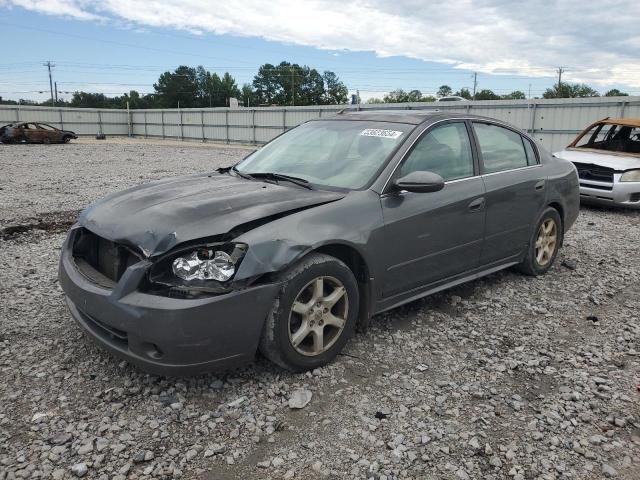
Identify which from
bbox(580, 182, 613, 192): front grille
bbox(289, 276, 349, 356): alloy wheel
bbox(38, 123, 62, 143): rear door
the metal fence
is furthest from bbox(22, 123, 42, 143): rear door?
bbox(289, 276, 349, 356): alloy wheel

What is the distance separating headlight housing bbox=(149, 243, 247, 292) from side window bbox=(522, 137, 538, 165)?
3.45 m

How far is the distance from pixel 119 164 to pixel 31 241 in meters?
11.7

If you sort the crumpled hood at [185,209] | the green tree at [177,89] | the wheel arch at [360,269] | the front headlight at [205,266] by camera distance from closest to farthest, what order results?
the front headlight at [205,266], the crumpled hood at [185,209], the wheel arch at [360,269], the green tree at [177,89]

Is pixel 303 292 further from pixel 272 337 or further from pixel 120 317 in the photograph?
pixel 120 317

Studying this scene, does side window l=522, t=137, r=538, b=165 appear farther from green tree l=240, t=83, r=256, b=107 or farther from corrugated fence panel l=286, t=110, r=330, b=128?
green tree l=240, t=83, r=256, b=107

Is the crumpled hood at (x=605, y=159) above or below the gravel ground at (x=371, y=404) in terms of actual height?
above

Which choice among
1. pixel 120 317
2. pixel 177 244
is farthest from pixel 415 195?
pixel 120 317

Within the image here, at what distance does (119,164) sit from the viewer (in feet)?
57.6

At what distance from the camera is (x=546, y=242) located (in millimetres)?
5453

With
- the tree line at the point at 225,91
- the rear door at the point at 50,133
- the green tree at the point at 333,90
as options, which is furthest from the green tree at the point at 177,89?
the rear door at the point at 50,133

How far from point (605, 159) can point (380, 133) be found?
716 cm

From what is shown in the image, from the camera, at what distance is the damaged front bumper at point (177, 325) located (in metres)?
2.78

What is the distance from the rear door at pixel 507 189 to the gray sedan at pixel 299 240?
0.02 metres

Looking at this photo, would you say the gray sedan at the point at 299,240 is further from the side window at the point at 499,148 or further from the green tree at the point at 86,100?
the green tree at the point at 86,100
